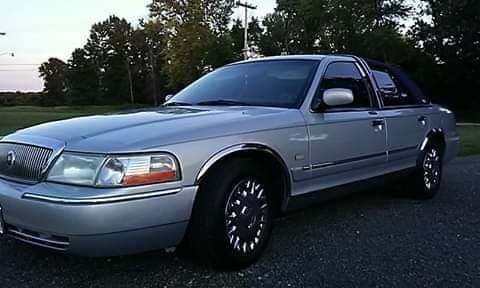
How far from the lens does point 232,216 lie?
372 centimetres

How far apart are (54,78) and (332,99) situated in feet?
295

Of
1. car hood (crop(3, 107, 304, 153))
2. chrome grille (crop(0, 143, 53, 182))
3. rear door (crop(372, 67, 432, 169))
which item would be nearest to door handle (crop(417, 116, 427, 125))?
rear door (crop(372, 67, 432, 169))

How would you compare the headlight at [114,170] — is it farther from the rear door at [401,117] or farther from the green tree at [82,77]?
the green tree at [82,77]

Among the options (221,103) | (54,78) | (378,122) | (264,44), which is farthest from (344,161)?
(54,78)

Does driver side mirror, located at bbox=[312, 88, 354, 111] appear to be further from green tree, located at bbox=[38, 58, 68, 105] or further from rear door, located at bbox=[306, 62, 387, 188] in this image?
green tree, located at bbox=[38, 58, 68, 105]

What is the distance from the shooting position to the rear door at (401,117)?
17.9 feet

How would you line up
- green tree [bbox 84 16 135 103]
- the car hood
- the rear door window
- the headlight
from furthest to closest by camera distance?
1. green tree [bbox 84 16 135 103]
2. the rear door window
3. the car hood
4. the headlight

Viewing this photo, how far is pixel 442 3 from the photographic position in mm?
38625

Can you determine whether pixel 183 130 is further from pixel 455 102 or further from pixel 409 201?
pixel 455 102

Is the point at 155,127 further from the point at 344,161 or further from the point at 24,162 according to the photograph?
the point at 344,161

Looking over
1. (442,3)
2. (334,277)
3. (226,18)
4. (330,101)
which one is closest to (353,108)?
(330,101)

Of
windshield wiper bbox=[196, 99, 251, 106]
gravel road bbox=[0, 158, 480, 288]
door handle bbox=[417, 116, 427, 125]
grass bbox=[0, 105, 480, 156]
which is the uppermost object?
windshield wiper bbox=[196, 99, 251, 106]

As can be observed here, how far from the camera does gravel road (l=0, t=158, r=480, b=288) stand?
11.7 feet

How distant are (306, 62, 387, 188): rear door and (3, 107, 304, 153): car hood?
333mm
